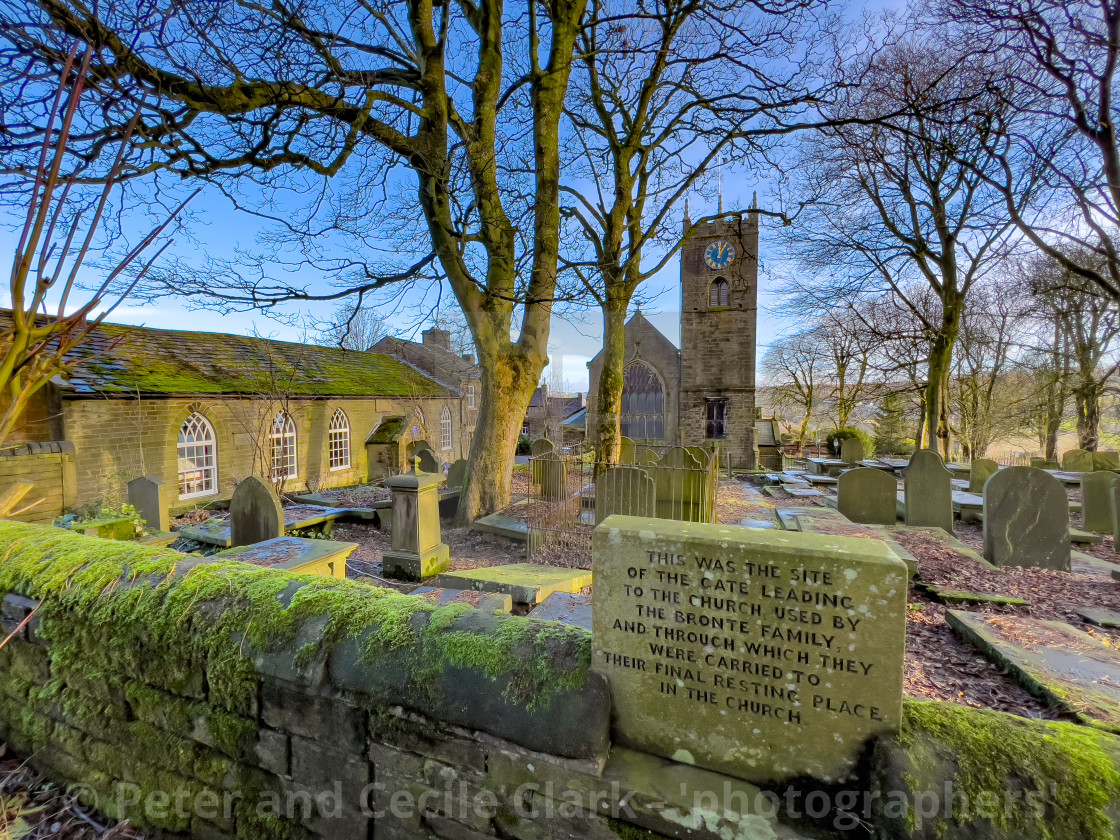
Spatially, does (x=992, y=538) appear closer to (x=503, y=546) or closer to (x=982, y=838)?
(x=982, y=838)

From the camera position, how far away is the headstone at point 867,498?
777cm

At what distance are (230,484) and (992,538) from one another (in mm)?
17303

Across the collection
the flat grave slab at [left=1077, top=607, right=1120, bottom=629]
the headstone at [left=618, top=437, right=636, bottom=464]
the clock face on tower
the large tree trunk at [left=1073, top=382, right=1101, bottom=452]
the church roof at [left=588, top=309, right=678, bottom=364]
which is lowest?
the flat grave slab at [left=1077, top=607, right=1120, bottom=629]

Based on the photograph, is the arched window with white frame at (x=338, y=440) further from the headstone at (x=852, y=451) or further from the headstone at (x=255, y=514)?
the headstone at (x=852, y=451)

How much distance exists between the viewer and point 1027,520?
5.88 m

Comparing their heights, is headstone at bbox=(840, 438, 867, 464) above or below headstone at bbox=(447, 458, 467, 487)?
above

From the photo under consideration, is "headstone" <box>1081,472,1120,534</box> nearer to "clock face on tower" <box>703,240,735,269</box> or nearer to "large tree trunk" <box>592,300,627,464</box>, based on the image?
"large tree trunk" <box>592,300,627,464</box>

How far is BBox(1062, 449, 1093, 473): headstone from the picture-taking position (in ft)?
43.5

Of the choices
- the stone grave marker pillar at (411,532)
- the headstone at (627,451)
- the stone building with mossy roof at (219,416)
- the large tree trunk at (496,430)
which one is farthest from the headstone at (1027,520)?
the stone building with mossy roof at (219,416)

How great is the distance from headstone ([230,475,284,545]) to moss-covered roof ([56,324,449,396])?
555 cm

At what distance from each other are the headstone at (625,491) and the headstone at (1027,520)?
426 centimetres

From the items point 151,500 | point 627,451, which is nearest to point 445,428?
point 627,451

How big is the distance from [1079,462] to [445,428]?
2324cm

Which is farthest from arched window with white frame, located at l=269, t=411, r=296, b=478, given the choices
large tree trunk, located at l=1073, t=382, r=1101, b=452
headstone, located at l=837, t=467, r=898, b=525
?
large tree trunk, located at l=1073, t=382, r=1101, b=452
